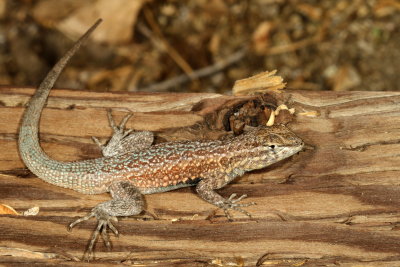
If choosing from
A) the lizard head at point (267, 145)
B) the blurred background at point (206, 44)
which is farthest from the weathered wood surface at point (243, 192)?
the blurred background at point (206, 44)

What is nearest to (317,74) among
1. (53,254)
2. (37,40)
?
(37,40)

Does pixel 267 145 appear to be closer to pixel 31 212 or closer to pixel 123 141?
pixel 123 141

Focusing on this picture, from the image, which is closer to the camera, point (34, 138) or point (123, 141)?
point (34, 138)

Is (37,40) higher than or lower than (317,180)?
higher

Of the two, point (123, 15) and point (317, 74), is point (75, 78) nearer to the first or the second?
point (123, 15)

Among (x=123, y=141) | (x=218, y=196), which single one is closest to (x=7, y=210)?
(x=123, y=141)

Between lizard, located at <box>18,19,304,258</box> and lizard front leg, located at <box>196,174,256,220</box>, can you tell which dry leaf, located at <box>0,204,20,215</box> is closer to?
lizard, located at <box>18,19,304,258</box>
